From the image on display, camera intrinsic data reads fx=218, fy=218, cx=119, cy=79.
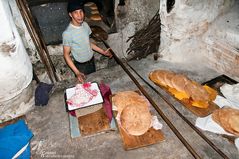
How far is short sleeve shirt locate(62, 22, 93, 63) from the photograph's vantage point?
4.45 metres

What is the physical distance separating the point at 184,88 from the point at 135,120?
1.38m

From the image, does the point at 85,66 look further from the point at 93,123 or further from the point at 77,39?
the point at 93,123

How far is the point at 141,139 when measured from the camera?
3750mm

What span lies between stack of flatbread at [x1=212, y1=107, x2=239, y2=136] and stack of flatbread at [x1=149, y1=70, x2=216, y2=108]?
36cm

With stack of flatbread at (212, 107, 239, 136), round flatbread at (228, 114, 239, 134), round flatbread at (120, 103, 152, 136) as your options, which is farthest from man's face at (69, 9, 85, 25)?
round flatbread at (228, 114, 239, 134)

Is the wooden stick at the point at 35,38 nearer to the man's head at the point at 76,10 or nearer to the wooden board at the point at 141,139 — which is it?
the man's head at the point at 76,10

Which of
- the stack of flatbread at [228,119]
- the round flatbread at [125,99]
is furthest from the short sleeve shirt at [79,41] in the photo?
the stack of flatbread at [228,119]

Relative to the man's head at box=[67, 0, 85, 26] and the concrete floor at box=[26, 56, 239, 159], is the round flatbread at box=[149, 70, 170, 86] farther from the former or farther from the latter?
the man's head at box=[67, 0, 85, 26]

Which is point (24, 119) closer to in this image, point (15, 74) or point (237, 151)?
point (15, 74)

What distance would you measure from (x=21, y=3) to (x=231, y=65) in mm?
4825

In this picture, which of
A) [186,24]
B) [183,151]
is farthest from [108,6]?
[183,151]

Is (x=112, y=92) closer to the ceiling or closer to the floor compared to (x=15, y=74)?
closer to the floor

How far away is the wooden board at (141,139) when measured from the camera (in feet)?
12.0

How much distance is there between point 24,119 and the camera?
4406mm
